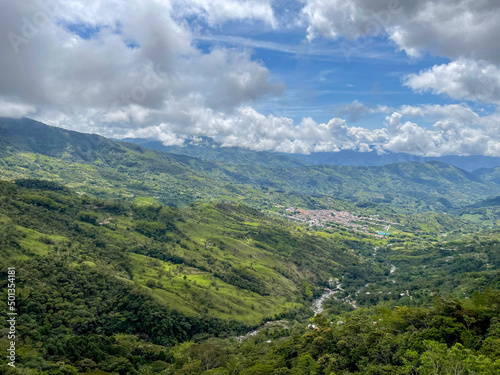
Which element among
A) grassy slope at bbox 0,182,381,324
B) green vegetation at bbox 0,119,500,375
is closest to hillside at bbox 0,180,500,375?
green vegetation at bbox 0,119,500,375

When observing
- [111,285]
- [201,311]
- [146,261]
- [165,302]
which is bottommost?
[201,311]

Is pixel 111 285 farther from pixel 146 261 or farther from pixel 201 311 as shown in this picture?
pixel 146 261

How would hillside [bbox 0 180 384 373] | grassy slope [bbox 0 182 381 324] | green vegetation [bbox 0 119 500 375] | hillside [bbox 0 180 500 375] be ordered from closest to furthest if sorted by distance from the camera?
1. green vegetation [bbox 0 119 500 375]
2. hillside [bbox 0 180 500 375]
3. hillside [bbox 0 180 384 373]
4. grassy slope [bbox 0 182 381 324]

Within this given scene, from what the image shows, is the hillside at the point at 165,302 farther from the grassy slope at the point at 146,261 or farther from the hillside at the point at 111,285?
the grassy slope at the point at 146,261

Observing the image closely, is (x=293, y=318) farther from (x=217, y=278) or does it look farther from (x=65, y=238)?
(x=65, y=238)

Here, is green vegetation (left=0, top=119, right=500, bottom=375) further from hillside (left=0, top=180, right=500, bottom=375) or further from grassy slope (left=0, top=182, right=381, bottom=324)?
grassy slope (left=0, top=182, right=381, bottom=324)

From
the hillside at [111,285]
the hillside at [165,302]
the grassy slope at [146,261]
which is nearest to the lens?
the hillside at [165,302]

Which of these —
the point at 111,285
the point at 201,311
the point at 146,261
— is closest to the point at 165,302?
the point at 201,311

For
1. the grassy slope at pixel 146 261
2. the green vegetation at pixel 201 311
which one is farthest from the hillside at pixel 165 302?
the grassy slope at pixel 146 261

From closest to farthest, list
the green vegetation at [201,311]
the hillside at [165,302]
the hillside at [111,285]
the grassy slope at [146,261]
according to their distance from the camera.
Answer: the green vegetation at [201,311], the hillside at [165,302], the hillside at [111,285], the grassy slope at [146,261]

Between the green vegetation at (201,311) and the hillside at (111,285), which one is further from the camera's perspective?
the hillside at (111,285)

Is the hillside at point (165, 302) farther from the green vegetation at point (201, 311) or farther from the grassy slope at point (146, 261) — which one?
the grassy slope at point (146, 261)
